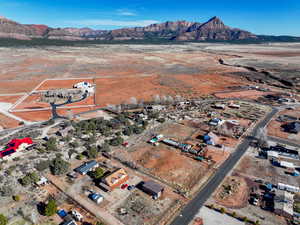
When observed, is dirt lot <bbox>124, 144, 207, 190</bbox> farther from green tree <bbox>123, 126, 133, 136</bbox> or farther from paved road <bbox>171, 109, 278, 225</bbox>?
green tree <bbox>123, 126, 133, 136</bbox>

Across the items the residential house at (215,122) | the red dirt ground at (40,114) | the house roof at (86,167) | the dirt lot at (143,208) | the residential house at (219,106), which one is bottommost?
the dirt lot at (143,208)

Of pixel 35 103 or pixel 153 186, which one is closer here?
pixel 153 186

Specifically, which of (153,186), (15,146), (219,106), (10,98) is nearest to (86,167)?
(153,186)

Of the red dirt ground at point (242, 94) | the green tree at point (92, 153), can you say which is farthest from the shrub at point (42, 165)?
the red dirt ground at point (242, 94)

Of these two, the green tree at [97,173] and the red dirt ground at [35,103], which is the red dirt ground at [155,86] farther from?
the green tree at [97,173]

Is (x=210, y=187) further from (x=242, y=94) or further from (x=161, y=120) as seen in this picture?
(x=242, y=94)

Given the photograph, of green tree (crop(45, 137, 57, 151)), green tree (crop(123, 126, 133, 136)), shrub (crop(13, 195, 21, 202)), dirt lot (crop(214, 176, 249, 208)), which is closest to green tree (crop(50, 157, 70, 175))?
shrub (crop(13, 195, 21, 202))
